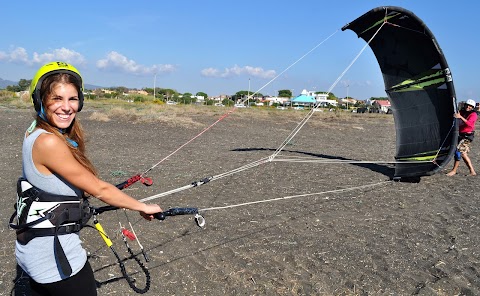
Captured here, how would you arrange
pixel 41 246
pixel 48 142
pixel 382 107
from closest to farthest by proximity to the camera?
pixel 48 142 < pixel 41 246 < pixel 382 107

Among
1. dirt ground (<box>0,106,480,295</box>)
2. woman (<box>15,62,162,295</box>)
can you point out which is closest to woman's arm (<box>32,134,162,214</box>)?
woman (<box>15,62,162,295</box>)

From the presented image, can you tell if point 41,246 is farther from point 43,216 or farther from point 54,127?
point 54,127

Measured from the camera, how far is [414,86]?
9.11m

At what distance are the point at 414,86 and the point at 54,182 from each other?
8518 mm

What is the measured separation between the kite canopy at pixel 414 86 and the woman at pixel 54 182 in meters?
7.40

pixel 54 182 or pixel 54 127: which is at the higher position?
pixel 54 127

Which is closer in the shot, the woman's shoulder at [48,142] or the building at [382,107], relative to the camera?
the woman's shoulder at [48,142]

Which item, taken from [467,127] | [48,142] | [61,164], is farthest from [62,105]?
[467,127]

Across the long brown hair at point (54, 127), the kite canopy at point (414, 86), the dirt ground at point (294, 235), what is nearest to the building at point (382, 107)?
the kite canopy at point (414, 86)

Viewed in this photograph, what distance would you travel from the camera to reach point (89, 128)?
1848 centimetres

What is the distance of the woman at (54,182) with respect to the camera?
7.48 ft

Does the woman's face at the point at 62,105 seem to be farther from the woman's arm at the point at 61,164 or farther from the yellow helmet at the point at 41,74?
the woman's arm at the point at 61,164

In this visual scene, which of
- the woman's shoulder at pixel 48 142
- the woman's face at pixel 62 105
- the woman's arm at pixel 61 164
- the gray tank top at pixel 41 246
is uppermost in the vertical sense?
the woman's face at pixel 62 105

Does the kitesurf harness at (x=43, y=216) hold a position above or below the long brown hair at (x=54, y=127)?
below
